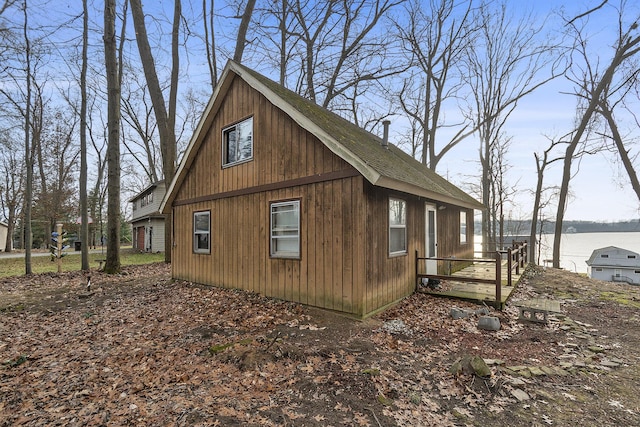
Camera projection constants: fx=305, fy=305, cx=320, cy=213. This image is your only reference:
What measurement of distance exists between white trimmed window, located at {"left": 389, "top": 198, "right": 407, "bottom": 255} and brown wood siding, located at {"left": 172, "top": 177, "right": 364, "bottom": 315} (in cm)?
148

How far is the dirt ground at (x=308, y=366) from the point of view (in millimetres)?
3297

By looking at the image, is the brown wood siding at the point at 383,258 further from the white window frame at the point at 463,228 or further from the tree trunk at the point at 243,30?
the tree trunk at the point at 243,30

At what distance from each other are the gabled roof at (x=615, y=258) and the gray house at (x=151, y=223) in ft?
136

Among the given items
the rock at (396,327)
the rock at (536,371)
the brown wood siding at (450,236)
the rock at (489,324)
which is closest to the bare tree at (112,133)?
the rock at (396,327)

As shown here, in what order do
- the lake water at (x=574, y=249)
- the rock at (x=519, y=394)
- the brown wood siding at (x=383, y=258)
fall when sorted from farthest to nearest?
1. the lake water at (x=574, y=249)
2. the brown wood siding at (x=383, y=258)
3. the rock at (x=519, y=394)

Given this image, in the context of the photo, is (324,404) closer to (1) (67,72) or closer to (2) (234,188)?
(2) (234,188)

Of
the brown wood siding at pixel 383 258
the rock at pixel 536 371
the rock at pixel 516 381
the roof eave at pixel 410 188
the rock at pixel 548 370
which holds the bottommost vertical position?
the rock at pixel 548 370

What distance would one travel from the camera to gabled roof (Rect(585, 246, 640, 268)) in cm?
2930

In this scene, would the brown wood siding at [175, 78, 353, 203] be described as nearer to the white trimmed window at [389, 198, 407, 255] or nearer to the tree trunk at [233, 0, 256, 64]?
the white trimmed window at [389, 198, 407, 255]

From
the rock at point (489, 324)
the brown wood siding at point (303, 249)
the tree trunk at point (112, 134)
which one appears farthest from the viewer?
the tree trunk at point (112, 134)

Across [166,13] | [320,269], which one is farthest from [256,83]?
[166,13]

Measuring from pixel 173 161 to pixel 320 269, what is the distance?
12.1 meters

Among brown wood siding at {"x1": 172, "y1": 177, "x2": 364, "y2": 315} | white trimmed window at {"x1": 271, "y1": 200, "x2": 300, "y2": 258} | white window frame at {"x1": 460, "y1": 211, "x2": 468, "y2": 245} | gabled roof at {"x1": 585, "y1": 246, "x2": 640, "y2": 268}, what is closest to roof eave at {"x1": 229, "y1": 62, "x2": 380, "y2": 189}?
brown wood siding at {"x1": 172, "y1": 177, "x2": 364, "y2": 315}

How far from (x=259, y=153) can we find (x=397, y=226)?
4.09 metres
